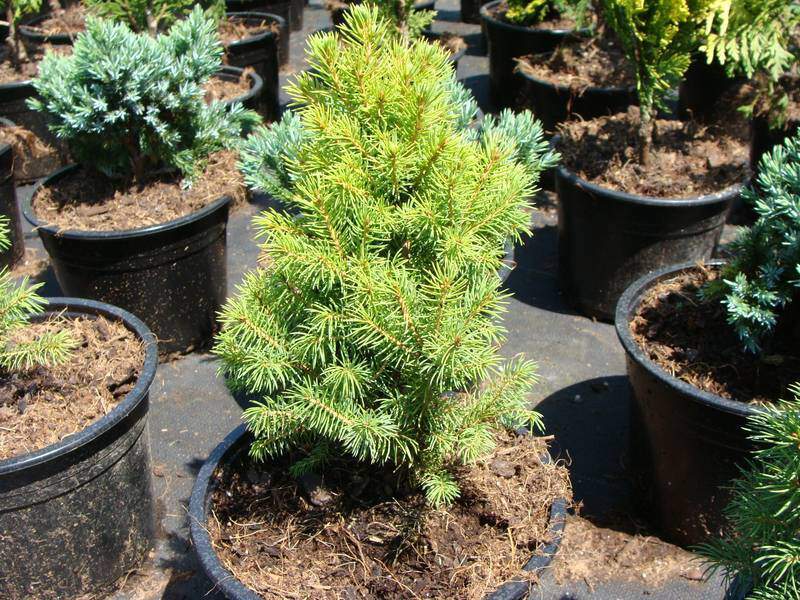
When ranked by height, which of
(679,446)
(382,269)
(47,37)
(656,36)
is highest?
(656,36)

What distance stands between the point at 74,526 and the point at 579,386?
7.38 feet

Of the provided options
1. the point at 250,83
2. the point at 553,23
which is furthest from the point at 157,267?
the point at 553,23

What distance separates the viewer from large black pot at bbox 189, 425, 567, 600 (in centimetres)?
183

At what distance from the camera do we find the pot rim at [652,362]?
2.44 metres

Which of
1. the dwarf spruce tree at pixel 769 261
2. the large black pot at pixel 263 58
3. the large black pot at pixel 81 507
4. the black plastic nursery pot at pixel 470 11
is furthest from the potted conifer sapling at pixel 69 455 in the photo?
the black plastic nursery pot at pixel 470 11

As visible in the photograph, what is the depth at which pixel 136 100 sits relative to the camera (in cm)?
357

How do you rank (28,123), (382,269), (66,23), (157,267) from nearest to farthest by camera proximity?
(382,269) → (157,267) → (28,123) → (66,23)

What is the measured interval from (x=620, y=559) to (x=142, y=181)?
2.82 meters

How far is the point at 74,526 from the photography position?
2529 mm

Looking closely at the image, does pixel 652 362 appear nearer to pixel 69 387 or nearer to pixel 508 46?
pixel 69 387

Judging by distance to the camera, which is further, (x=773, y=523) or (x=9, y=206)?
(x=9, y=206)

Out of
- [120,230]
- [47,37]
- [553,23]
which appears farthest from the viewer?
[553,23]

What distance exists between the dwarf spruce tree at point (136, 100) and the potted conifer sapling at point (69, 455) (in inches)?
47.1

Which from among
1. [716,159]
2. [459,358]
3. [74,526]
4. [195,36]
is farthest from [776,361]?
[195,36]
